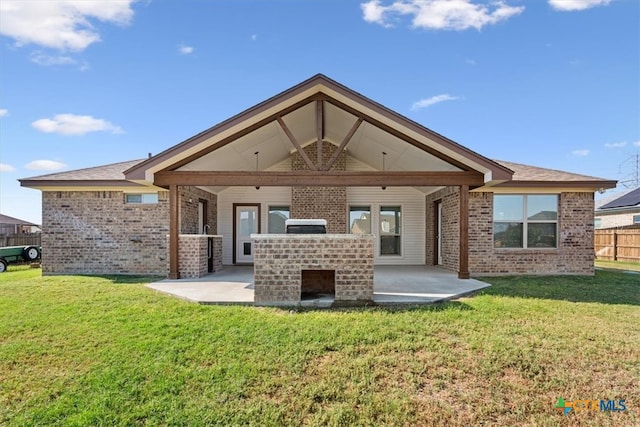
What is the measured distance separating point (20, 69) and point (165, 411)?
1232 cm

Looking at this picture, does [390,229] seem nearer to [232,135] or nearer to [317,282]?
[317,282]

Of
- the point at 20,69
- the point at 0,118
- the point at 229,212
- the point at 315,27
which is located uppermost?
the point at 315,27

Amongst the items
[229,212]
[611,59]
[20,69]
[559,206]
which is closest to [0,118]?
[20,69]

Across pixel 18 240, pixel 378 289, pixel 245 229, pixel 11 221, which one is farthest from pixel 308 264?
pixel 11 221

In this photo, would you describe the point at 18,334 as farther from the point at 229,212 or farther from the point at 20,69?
the point at 20,69

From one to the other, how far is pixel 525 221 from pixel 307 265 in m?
7.28

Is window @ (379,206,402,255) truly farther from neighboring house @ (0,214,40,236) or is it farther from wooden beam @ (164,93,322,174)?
neighboring house @ (0,214,40,236)

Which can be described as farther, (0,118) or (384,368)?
(0,118)

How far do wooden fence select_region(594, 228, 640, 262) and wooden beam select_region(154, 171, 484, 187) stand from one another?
13.4 meters

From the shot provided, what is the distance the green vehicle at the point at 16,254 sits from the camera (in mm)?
14395

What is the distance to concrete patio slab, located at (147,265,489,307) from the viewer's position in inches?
249

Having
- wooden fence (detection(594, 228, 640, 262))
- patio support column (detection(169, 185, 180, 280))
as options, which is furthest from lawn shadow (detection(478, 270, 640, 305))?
wooden fence (detection(594, 228, 640, 262))

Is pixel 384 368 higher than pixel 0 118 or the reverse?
the reverse

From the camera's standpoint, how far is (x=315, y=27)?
11.2 metres
